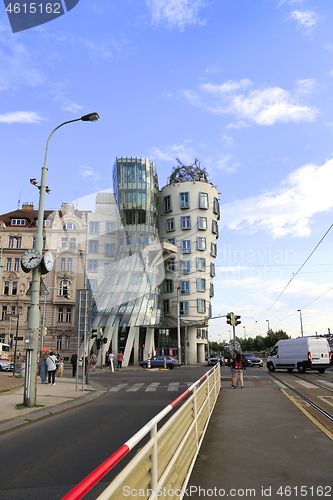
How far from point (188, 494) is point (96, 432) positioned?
4644mm

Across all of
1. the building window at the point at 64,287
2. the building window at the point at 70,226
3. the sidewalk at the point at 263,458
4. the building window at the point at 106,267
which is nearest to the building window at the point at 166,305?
the building window at the point at 106,267

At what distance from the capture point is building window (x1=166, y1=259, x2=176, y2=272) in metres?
67.7

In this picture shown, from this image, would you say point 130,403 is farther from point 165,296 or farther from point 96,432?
point 165,296

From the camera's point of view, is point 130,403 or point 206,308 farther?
point 206,308

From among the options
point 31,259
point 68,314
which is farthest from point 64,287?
point 68,314

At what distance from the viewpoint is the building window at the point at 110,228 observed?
65.4 m

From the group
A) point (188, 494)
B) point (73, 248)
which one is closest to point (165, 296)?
point (73, 248)

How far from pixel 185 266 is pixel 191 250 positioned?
283cm

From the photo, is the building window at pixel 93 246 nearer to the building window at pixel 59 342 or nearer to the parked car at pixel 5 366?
the building window at pixel 59 342

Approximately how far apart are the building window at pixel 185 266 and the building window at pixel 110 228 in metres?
12.4

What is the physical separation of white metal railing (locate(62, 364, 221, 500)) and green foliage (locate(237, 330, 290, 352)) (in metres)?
99.7

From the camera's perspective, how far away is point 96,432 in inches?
344

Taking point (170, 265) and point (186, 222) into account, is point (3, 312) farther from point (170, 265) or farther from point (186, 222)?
point (186, 222)

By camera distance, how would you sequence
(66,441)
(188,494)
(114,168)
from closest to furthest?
(188,494) → (66,441) → (114,168)
